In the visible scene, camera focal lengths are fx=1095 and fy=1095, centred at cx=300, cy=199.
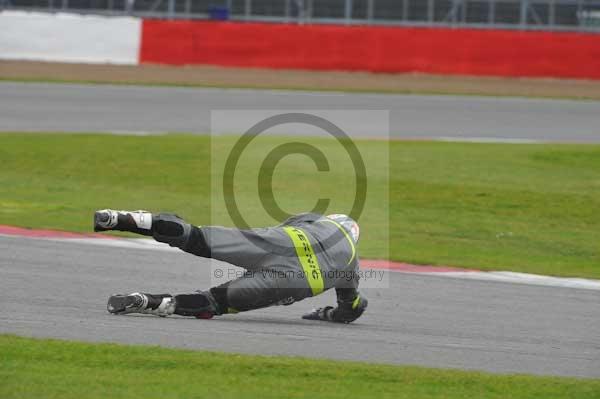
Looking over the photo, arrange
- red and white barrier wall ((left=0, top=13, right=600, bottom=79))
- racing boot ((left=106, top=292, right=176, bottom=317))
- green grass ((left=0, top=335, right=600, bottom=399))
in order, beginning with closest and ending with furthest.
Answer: green grass ((left=0, top=335, right=600, bottom=399)) < racing boot ((left=106, top=292, right=176, bottom=317)) < red and white barrier wall ((left=0, top=13, right=600, bottom=79))

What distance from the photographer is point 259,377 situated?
19.4 feet

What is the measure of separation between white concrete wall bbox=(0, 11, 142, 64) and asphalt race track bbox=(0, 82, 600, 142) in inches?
145

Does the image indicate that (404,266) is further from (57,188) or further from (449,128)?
(449,128)

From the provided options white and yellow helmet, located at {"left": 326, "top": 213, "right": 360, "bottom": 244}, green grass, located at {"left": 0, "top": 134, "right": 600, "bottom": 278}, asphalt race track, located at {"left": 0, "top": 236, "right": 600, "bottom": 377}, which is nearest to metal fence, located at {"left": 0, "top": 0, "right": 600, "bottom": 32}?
green grass, located at {"left": 0, "top": 134, "right": 600, "bottom": 278}

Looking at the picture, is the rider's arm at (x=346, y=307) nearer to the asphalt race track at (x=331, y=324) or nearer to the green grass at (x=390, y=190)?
the asphalt race track at (x=331, y=324)

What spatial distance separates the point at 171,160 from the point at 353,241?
8.77 metres

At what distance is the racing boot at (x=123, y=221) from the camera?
6688mm

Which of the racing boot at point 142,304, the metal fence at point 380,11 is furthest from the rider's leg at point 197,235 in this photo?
the metal fence at point 380,11

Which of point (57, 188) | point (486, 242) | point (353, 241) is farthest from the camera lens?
point (57, 188)

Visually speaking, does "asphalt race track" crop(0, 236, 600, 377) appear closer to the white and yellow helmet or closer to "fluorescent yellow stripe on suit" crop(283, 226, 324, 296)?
"fluorescent yellow stripe on suit" crop(283, 226, 324, 296)

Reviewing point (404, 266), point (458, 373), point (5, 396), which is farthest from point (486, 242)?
point (5, 396)

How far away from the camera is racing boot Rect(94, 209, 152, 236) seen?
263 inches

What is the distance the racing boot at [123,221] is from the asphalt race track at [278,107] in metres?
12.3

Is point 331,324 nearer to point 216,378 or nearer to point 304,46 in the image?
point 216,378
